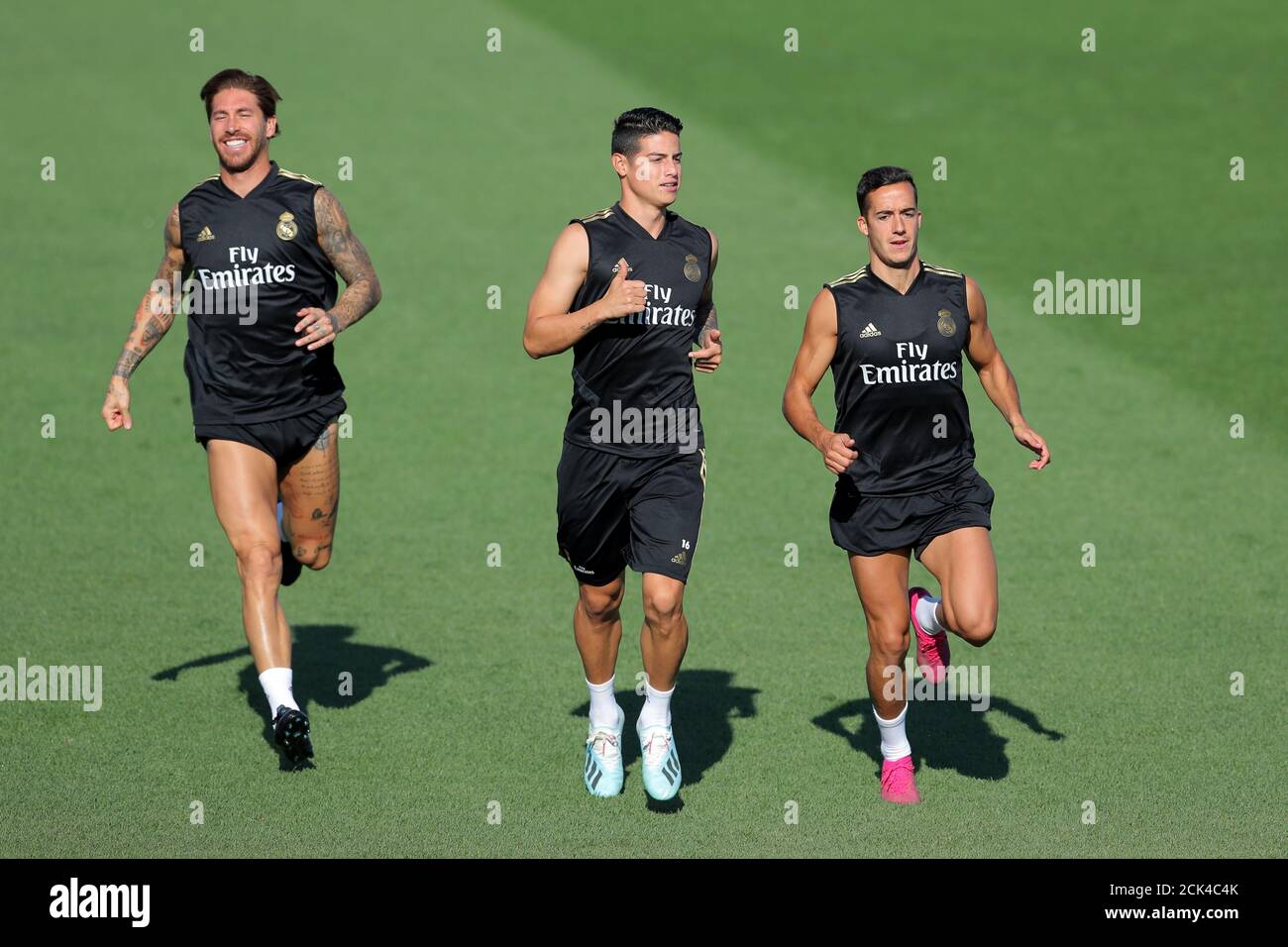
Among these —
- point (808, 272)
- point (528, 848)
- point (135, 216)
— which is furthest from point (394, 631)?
point (135, 216)

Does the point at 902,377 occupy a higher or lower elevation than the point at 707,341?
lower

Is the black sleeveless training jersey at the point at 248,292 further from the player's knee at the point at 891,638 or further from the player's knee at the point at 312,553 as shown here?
the player's knee at the point at 891,638

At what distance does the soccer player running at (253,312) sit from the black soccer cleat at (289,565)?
1.49ft

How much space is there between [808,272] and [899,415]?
10748mm

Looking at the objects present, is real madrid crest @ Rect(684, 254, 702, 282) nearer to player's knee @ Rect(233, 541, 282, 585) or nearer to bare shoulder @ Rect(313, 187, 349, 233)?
bare shoulder @ Rect(313, 187, 349, 233)

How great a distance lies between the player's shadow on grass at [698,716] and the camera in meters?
8.73

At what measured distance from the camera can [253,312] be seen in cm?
870

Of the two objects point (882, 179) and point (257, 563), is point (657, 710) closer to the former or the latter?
point (257, 563)

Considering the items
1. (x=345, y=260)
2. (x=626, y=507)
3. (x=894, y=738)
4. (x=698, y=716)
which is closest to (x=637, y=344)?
(x=626, y=507)

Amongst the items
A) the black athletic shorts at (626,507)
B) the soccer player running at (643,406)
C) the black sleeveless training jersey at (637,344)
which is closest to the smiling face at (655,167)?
the soccer player running at (643,406)

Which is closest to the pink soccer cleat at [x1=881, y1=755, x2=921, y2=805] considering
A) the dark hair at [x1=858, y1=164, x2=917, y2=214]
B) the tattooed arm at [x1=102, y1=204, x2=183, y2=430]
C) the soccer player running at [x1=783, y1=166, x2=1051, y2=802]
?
the soccer player running at [x1=783, y1=166, x2=1051, y2=802]

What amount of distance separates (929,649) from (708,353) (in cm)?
183

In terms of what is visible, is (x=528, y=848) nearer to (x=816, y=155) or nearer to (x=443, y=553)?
(x=443, y=553)

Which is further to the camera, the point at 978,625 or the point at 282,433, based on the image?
the point at 282,433
